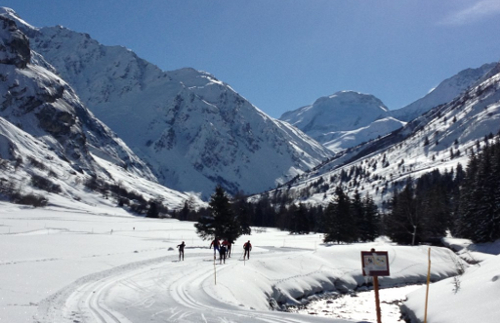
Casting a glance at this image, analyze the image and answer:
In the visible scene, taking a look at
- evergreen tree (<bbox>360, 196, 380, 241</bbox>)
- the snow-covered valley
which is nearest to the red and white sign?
the snow-covered valley

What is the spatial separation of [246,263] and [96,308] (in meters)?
16.5

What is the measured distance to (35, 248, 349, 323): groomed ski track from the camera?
573 inches

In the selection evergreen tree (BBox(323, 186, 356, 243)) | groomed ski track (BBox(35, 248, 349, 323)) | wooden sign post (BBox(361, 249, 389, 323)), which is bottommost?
groomed ski track (BBox(35, 248, 349, 323))

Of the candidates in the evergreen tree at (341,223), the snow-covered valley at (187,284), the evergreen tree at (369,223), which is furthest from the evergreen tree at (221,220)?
the evergreen tree at (369,223)

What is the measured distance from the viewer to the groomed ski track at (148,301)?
1455 cm

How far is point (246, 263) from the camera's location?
31141mm

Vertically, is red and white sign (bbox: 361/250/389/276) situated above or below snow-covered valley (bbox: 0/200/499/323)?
above

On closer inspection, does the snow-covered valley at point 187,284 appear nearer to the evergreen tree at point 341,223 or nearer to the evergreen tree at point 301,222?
the evergreen tree at point 341,223

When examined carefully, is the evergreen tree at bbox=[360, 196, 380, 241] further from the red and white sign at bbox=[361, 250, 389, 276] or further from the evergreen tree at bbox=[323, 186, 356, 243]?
the red and white sign at bbox=[361, 250, 389, 276]

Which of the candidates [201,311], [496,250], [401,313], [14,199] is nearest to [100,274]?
[201,311]

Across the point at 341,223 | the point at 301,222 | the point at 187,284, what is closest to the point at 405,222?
the point at 341,223

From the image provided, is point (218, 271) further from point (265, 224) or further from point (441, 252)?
A: point (265, 224)

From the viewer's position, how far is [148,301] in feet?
58.1

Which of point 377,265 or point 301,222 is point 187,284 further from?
point 301,222
